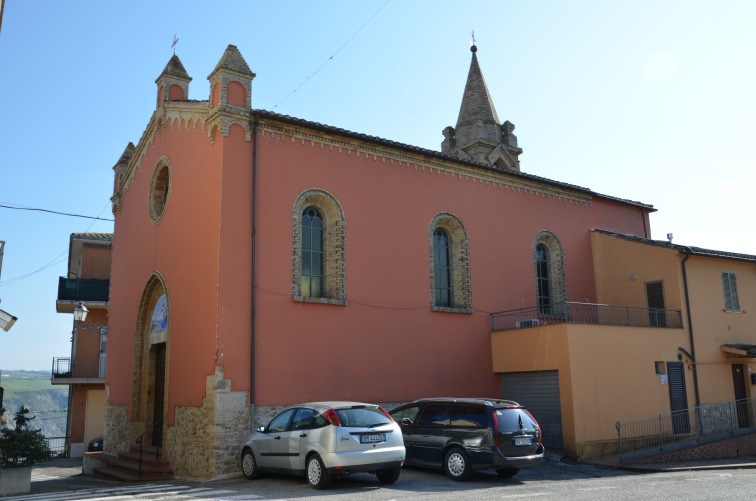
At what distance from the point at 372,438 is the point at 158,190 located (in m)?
11.5

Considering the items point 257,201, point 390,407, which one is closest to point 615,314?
point 390,407

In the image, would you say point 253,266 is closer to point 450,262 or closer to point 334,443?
point 334,443

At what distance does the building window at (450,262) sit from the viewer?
61.5ft

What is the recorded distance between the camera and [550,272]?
21.6m

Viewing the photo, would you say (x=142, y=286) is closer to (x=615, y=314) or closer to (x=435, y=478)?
(x=435, y=478)

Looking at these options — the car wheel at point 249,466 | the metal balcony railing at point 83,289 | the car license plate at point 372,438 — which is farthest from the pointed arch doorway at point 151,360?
the metal balcony railing at point 83,289

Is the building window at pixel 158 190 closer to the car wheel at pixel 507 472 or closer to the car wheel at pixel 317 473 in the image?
the car wheel at pixel 317 473

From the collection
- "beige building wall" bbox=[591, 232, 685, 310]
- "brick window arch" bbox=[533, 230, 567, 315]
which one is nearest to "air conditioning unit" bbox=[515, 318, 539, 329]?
"brick window arch" bbox=[533, 230, 567, 315]

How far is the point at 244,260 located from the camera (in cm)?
1497

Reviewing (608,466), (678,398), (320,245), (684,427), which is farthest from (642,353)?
(320,245)

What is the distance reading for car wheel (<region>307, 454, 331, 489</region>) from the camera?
1088cm

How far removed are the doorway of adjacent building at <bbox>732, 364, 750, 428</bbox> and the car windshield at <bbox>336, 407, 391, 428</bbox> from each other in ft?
43.4

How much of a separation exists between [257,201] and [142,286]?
579cm

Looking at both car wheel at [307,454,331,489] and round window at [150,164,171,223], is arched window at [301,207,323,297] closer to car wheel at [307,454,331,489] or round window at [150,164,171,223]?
round window at [150,164,171,223]
